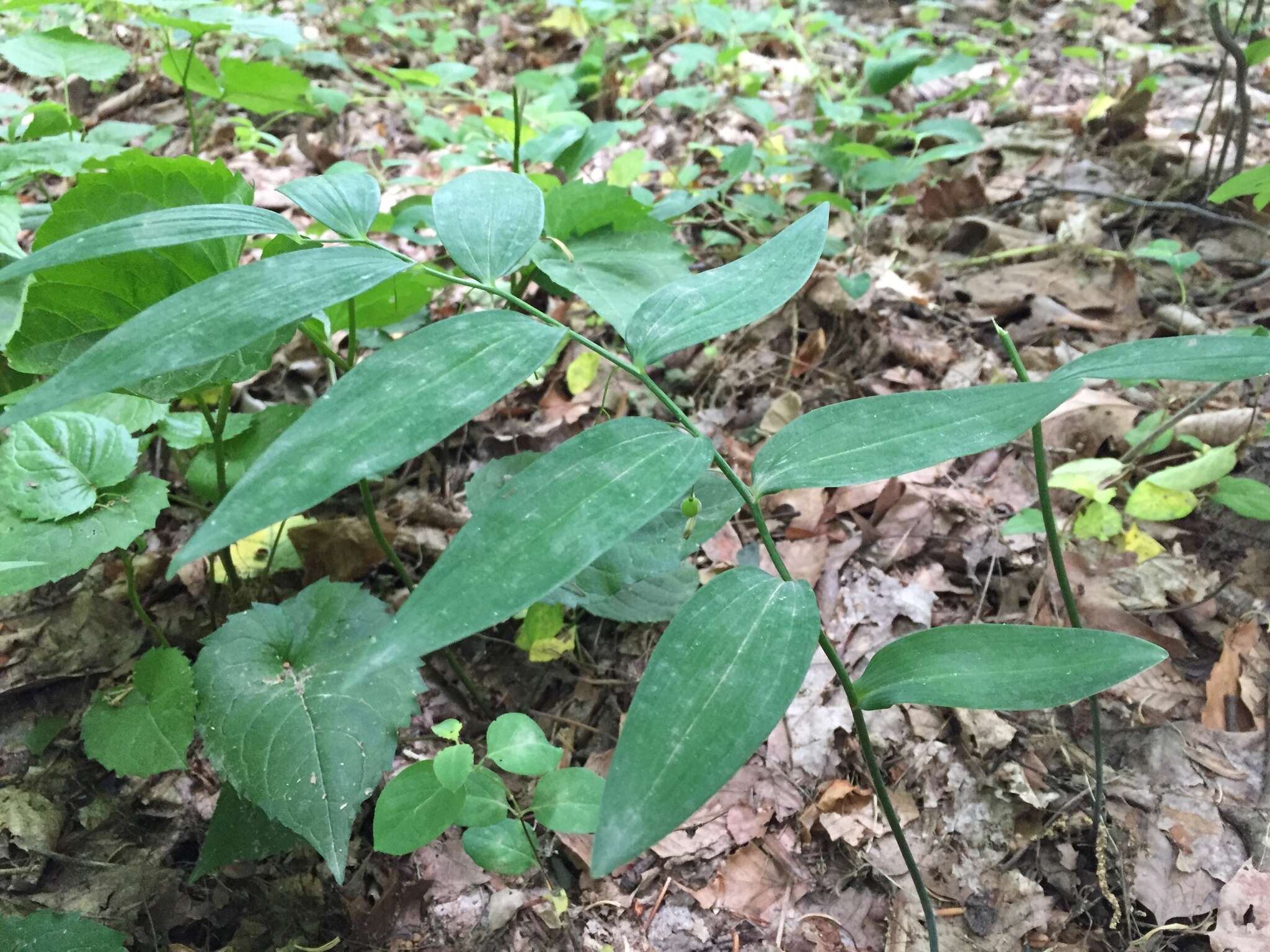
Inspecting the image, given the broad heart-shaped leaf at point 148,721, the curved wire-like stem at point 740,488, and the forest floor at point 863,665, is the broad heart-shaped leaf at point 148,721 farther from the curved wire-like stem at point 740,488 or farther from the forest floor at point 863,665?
the curved wire-like stem at point 740,488

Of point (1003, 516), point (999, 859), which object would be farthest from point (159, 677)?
point (1003, 516)

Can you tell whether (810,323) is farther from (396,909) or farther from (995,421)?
(396,909)

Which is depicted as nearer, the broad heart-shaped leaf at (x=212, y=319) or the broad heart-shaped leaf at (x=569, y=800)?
the broad heart-shaped leaf at (x=212, y=319)

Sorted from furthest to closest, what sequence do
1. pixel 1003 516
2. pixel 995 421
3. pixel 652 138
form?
pixel 652 138 → pixel 1003 516 → pixel 995 421

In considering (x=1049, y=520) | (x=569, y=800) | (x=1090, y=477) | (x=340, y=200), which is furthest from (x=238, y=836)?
(x=1090, y=477)

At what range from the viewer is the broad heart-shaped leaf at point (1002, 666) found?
663 mm

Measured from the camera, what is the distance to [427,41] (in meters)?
3.93

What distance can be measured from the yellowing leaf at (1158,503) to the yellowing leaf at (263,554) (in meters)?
1.65

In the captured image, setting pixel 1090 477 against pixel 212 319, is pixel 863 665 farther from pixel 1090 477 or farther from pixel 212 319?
pixel 212 319

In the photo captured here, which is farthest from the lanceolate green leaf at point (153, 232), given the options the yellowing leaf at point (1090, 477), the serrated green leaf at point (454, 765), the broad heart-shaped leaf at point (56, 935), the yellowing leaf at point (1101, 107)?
the yellowing leaf at point (1101, 107)

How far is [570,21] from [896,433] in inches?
158

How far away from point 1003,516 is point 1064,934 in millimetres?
798

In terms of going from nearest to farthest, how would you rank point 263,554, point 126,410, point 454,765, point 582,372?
point 454,765 → point 126,410 → point 263,554 → point 582,372

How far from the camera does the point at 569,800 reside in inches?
40.0
